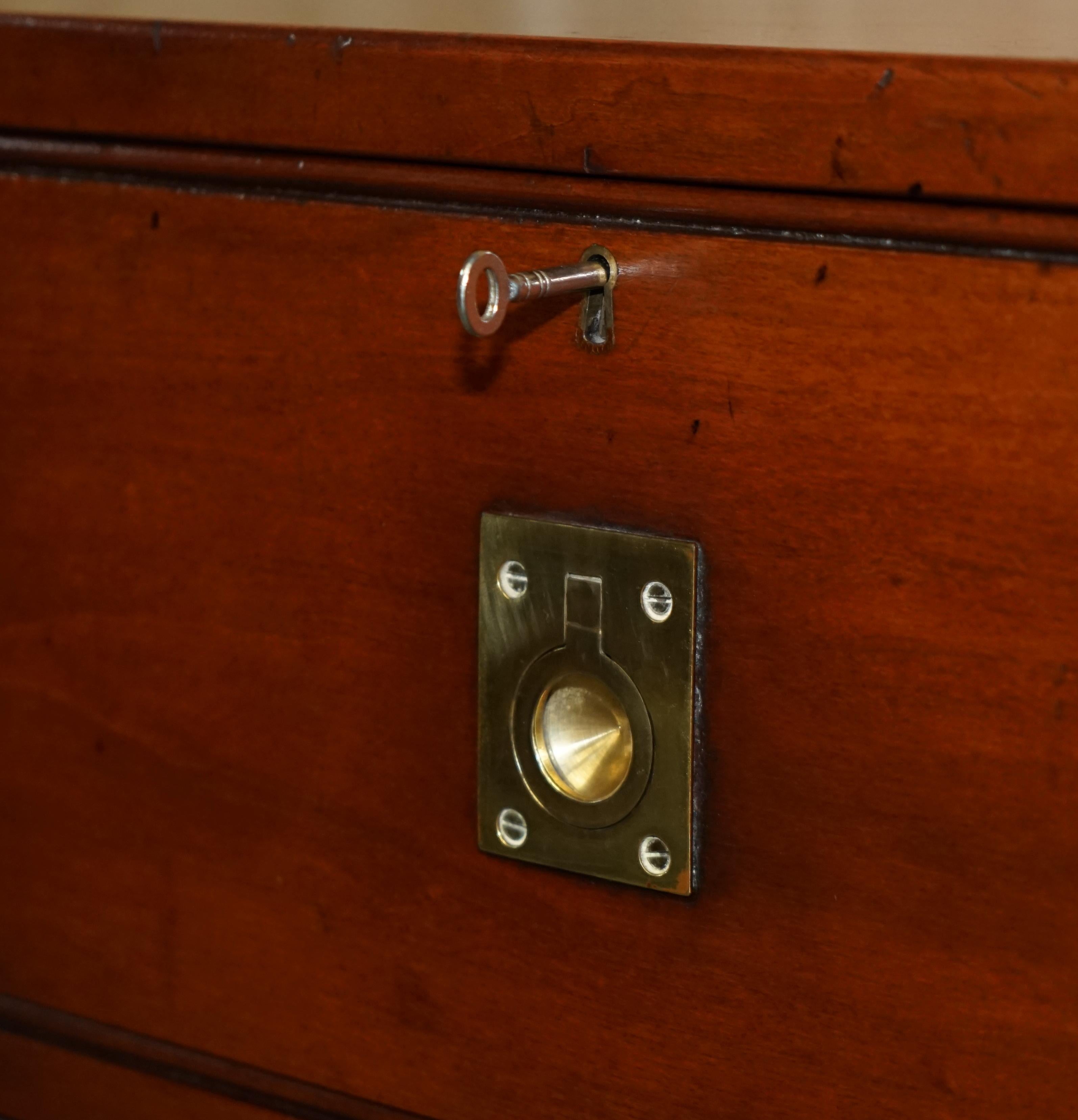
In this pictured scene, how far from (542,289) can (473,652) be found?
125 millimetres

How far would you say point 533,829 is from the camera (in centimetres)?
45

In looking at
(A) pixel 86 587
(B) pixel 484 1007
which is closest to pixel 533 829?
(B) pixel 484 1007

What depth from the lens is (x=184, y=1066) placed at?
549 mm

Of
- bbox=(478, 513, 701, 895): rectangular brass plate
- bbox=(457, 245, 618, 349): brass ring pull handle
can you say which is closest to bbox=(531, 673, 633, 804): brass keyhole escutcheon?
bbox=(478, 513, 701, 895): rectangular brass plate

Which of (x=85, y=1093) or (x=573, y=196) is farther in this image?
(x=85, y=1093)

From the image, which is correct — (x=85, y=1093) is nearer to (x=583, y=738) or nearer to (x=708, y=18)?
(x=583, y=738)

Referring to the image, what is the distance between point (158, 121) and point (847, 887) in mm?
312

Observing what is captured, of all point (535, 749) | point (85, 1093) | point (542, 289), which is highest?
point (542, 289)

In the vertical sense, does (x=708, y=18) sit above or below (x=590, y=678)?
above

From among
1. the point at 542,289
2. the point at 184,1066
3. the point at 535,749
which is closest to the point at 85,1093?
the point at 184,1066

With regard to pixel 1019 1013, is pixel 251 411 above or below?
above

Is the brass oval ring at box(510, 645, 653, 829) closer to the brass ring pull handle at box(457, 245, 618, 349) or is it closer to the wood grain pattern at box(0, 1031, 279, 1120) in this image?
the brass ring pull handle at box(457, 245, 618, 349)

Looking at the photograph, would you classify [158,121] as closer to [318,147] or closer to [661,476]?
[318,147]

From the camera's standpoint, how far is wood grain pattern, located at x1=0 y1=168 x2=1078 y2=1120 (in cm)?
38
